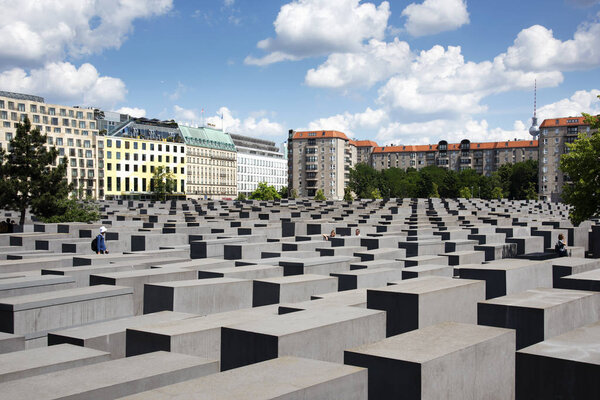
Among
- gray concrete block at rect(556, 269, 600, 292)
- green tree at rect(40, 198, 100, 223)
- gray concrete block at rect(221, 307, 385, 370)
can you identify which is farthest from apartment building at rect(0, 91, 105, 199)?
gray concrete block at rect(221, 307, 385, 370)

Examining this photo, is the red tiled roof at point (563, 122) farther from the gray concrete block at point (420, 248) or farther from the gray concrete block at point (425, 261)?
the gray concrete block at point (425, 261)

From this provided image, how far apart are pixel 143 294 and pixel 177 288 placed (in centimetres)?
128

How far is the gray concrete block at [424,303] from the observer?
30.2 feet

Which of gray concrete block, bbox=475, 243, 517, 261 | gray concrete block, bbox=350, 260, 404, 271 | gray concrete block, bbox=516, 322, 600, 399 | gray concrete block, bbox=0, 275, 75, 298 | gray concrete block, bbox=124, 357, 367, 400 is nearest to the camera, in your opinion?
gray concrete block, bbox=124, 357, 367, 400

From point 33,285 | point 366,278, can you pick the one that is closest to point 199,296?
point 33,285

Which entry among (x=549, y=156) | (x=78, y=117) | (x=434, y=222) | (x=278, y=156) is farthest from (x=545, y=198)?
(x=434, y=222)

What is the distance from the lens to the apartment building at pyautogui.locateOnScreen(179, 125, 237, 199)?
411 feet

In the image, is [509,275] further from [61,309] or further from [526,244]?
[526,244]

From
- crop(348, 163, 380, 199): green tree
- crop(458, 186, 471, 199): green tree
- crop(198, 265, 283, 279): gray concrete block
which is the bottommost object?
crop(198, 265, 283, 279): gray concrete block

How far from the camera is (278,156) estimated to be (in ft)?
586

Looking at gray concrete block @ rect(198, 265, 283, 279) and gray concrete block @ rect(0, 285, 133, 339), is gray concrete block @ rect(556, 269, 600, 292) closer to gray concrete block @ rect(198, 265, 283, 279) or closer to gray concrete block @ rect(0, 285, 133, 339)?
gray concrete block @ rect(198, 265, 283, 279)

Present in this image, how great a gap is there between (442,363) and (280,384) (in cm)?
195

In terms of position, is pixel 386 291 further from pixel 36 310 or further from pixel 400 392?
pixel 36 310

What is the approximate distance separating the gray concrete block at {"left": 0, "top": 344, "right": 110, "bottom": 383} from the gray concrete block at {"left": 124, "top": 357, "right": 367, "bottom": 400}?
1.88 metres
